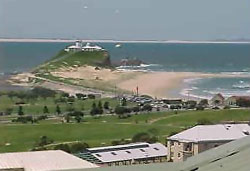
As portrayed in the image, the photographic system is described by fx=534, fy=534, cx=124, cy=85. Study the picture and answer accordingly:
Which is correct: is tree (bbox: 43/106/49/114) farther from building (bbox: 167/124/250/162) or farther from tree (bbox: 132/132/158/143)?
building (bbox: 167/124/250/162)

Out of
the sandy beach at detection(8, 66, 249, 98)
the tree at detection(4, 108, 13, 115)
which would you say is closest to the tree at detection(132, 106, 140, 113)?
the sandy beach at detection(8, 66, 249, 98)

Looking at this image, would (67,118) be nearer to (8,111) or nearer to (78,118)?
(78,118)

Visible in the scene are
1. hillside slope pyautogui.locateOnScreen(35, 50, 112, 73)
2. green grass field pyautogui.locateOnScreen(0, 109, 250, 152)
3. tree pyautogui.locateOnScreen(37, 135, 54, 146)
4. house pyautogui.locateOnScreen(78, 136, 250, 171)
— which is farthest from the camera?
hillside slope pyautogui.locateOnScreen(35, 50, 112, 73)

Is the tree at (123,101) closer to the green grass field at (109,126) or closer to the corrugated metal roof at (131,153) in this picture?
the green grass field at (109,126)

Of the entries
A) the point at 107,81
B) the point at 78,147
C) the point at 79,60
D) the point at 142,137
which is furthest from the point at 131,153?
the point at 107,81

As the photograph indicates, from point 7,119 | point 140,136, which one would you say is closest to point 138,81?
point 140,136

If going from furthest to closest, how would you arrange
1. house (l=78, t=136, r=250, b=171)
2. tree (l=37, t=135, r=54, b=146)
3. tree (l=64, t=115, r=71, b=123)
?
tree (l=64, t=115, r=71, b=123) < tree (l=37, t=135, r=54, b=146) < house (l=78, t=136, r=250, b=171)

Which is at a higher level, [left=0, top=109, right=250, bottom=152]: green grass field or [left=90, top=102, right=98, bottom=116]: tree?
[left=90, top=102, right=98, bottom=116]: tree
